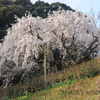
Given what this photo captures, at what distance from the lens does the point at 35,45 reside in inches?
328

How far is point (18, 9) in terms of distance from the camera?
61.2 feet

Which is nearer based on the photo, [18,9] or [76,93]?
[76,93]

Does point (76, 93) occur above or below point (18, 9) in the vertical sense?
below

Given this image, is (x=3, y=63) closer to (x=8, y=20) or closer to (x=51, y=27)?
(x=51, y=27)

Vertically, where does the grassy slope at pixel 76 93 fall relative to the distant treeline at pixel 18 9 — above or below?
below

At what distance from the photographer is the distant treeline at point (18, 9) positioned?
1722 cm

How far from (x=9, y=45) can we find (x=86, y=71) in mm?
5857

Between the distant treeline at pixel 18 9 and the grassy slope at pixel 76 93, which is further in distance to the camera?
the distant treeline at pixel 18 9

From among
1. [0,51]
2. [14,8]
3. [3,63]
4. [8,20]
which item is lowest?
[3,63]

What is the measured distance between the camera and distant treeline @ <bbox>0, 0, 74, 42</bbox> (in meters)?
17.2

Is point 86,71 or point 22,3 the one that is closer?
point 86,71

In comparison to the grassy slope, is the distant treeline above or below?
above

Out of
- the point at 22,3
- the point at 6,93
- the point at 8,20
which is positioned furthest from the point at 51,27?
the point at 22,3

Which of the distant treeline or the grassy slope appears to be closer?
the grassy slope
